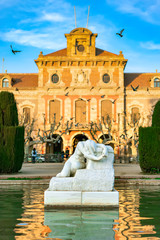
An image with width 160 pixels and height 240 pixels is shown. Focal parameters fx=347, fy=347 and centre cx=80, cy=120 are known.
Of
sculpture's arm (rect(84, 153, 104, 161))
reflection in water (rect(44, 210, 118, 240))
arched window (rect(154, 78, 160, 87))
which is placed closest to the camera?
reflection in water (rect(44, 210, 118, 240))

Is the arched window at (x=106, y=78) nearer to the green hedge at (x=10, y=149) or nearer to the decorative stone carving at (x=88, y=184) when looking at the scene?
the green hedge at (x=10, y=149)

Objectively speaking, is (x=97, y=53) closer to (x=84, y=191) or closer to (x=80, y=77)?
(x=80, y=77)

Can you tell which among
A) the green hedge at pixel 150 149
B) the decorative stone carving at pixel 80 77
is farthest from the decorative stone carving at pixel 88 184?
the decorative stone carving at pixel 80 77

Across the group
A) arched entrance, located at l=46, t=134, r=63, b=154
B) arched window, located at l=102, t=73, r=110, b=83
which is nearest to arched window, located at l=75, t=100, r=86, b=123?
arched entrance, located at l=46, t=134, r=63, b=154

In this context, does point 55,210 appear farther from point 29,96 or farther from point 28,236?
point 29,96

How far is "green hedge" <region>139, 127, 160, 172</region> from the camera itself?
1819 centimetres

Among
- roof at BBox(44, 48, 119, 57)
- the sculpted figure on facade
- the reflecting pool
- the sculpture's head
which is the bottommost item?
the reflecting pool

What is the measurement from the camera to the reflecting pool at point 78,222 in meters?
5.27

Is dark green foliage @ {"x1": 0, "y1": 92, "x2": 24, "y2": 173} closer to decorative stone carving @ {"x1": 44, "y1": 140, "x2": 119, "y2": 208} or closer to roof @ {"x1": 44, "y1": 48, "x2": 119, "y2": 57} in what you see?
decorative stone carving @ {"x1": 44, "y1": 140, "x2": 119, "y2": 208}

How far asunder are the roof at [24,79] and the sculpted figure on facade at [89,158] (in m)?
36.6

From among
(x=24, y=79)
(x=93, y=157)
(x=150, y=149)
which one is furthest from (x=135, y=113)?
(x=93, y=157)

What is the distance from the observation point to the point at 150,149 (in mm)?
18359

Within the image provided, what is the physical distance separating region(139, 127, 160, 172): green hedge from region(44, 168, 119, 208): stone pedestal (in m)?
10.8

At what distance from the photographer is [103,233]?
5.37 meters
